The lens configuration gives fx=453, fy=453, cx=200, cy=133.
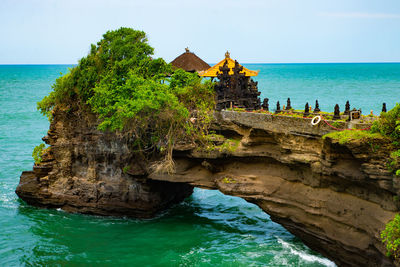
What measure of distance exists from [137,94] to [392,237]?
14.2 m

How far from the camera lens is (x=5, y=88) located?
4063 inches

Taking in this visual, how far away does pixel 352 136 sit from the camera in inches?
739

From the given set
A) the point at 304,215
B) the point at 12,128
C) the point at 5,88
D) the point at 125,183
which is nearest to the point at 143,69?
the point at 125,183

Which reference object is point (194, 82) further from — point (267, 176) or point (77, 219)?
point (77, 219)

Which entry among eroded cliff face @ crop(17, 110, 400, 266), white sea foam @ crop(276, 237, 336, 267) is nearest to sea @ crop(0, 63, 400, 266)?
white sea foam @ crop(276, 237, 336, 267)

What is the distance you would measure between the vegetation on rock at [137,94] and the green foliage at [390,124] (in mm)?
A: 9573

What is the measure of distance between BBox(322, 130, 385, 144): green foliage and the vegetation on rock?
26.9 ft

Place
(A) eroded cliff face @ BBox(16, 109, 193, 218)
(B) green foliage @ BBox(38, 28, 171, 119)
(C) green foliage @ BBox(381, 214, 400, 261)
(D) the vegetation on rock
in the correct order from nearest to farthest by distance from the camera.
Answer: (C) green foliage @ BBox(381, 214, 400, 261) → (D) the vegetation on rock → (B) green foliage @ BBox(38, 28, 171, 119) → (A) eroded cliff face @ BBox(16, 109, 193, 218)

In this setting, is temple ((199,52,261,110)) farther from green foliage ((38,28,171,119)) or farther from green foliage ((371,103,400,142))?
green foliage ((371,103,400,142))

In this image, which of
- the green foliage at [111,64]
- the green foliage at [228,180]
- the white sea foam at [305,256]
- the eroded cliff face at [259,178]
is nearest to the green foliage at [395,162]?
the eroded cliff face at [259,178]

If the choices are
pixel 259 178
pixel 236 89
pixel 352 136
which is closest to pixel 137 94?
pixel 236 89

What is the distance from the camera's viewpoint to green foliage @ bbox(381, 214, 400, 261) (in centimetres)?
1727

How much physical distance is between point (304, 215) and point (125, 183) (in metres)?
11.3

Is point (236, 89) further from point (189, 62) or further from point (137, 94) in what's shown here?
point (189, 62)
